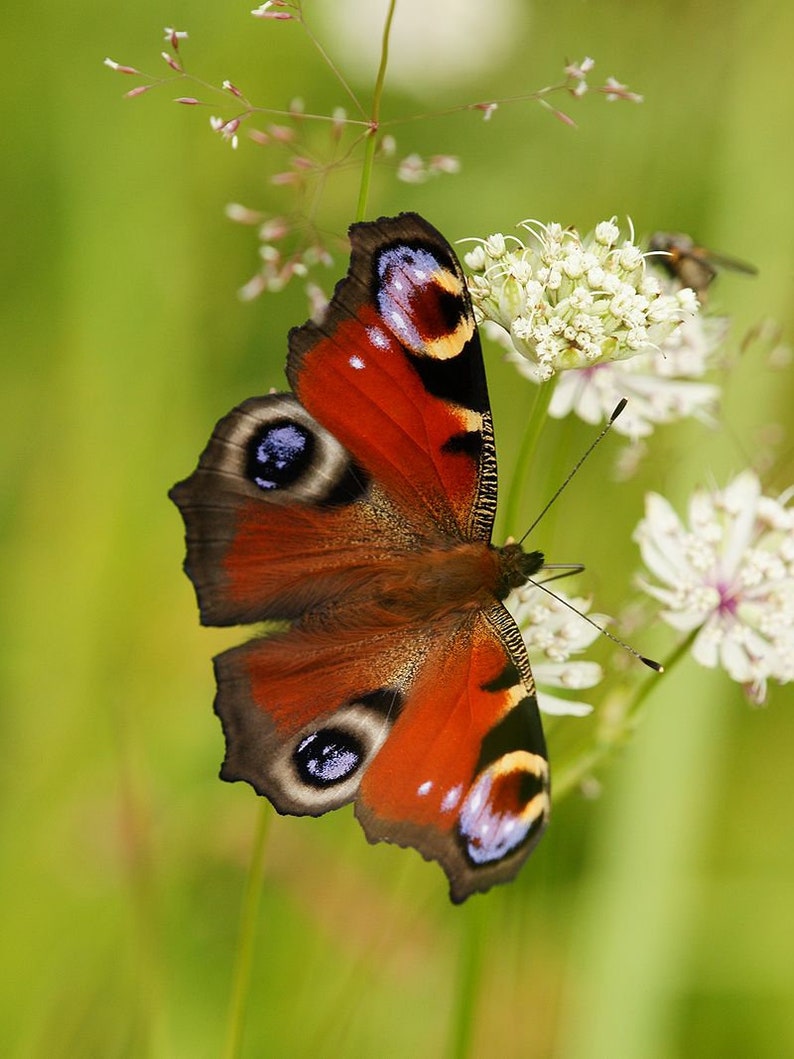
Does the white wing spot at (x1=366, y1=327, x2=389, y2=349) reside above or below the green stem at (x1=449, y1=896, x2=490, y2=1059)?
above

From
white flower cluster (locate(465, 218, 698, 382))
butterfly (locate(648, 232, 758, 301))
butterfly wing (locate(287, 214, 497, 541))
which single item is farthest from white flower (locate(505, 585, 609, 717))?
butterfly (locate(648, 232, 758, 301))

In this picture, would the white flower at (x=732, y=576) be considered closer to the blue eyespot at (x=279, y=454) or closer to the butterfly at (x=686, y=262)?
the butterfly at (x=686, y=262)

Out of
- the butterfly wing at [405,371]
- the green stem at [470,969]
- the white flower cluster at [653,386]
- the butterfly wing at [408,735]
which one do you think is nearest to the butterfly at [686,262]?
the white flower cluster at [653,386]

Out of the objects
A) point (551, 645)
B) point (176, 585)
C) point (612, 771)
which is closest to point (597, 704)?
point (551, 645)

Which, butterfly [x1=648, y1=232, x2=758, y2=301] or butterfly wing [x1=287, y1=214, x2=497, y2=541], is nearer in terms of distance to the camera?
butterfly wing [x1=287, y1=214, x2=497, y2=541]

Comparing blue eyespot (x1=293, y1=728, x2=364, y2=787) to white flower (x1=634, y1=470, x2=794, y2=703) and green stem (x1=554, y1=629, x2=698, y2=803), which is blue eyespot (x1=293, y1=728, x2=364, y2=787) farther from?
white flower (x1=634, y1=470, x2=794, y2=703)

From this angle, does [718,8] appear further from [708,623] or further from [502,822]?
[502,822]

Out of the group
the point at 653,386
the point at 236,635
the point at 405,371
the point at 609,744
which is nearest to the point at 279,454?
the point at 405,371
